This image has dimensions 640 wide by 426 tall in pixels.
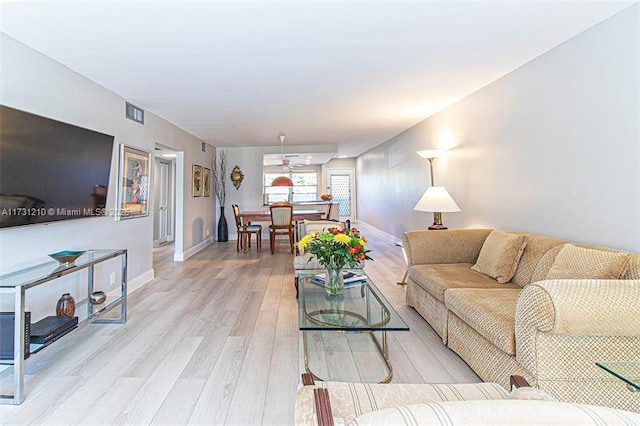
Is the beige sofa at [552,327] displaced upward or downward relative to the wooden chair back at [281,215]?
downward

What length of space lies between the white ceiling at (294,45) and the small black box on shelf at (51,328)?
6.73ft

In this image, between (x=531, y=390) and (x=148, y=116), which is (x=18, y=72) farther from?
(x=531, y=390)

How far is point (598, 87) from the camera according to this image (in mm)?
2227

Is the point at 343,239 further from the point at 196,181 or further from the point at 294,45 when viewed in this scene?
the point at 196,181

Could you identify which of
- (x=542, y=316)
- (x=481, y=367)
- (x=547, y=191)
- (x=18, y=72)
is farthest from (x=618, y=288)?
(x=18, y=72)

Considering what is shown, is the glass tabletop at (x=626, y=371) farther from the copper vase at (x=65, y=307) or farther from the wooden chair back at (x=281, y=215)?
the wooden chair back at (x=281, y=215)

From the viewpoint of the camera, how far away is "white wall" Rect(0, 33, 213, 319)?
223cm

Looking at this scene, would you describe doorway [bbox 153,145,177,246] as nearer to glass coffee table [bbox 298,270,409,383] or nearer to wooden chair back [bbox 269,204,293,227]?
wooden chair back [bbox 269,204,293,227]

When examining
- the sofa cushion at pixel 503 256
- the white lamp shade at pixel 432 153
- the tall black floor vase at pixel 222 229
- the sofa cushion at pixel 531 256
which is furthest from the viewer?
the tall black floor vase at pixel 222 229

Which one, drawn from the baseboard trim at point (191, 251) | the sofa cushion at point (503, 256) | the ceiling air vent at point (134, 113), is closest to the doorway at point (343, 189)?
the baseboard trim at point (191, 251)

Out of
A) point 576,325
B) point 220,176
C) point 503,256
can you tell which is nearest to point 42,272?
point 576,325

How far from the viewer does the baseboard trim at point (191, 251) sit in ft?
18.1

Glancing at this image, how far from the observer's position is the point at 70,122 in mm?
2777

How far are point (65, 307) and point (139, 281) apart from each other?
5.56ft
